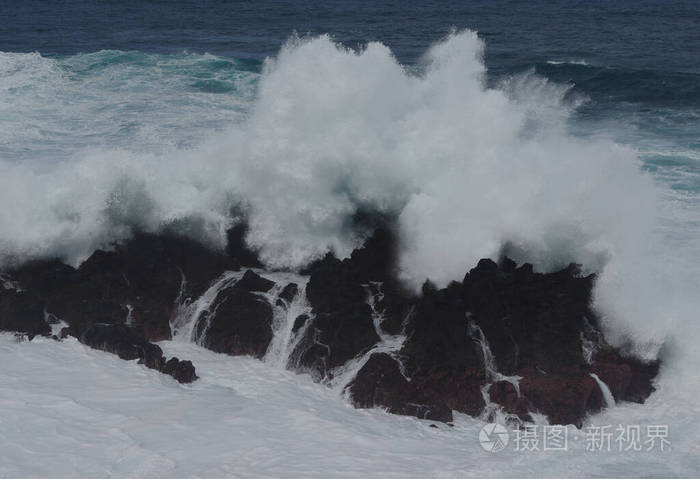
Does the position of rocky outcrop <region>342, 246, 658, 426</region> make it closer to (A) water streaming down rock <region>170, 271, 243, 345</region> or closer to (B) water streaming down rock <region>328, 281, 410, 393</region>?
(B) water streaming down rock <region>328, 281, 410, 393</region>

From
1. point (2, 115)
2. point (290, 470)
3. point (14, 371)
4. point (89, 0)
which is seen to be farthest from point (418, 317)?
point (89, 0)

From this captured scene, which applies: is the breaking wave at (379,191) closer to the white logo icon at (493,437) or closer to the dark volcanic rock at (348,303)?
the dark volcanic rock at (348,303)

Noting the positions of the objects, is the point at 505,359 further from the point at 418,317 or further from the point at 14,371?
the point at 14,371

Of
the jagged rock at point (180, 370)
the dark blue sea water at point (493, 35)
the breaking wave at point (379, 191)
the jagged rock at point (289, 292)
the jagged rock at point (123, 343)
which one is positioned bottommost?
the jagged rock at point (180, 370)

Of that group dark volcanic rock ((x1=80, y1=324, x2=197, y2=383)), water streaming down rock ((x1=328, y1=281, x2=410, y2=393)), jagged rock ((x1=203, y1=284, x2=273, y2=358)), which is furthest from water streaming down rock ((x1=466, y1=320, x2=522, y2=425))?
dark volcanic rock ((x1=80, y1=324, x2=197, y2=383))

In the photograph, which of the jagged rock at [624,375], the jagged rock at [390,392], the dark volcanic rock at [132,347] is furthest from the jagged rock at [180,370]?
the jagged rock at [624,375]

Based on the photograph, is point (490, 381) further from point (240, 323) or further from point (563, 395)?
point (240, 323)
